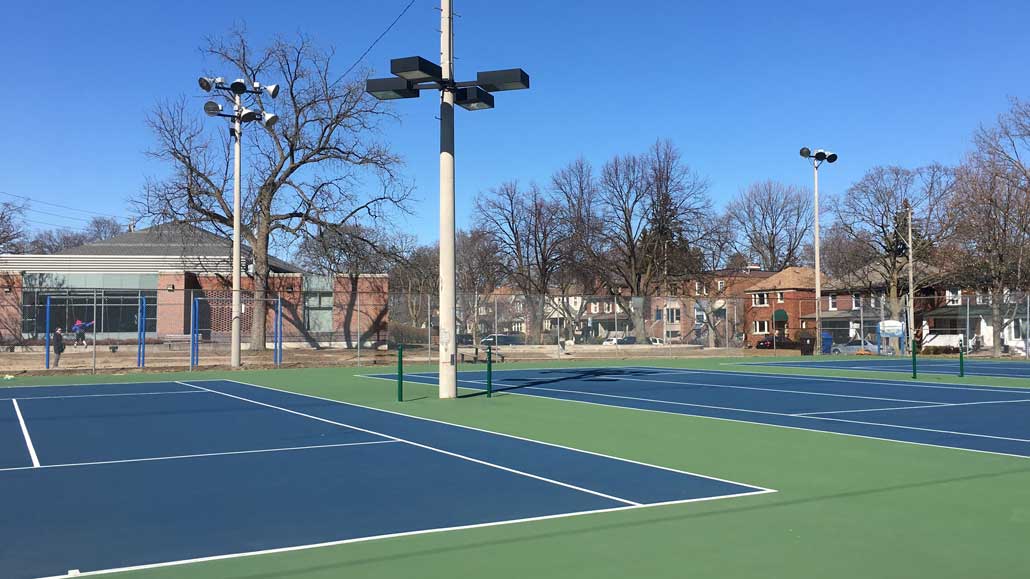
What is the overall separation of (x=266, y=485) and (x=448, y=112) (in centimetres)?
1207

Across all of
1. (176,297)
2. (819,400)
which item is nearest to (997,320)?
(819,400)

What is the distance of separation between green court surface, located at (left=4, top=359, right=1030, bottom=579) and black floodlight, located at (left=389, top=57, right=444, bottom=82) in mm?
8771

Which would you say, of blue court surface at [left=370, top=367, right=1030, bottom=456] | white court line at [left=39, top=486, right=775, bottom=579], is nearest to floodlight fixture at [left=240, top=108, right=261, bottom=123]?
blue court surface at [left=370, top=367, right=1030, bottom=456]

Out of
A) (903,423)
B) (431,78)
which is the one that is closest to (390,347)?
(431,78)

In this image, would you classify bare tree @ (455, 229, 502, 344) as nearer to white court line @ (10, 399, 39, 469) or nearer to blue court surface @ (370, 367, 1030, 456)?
blue court surface @ (370, 367, 1030, 456)

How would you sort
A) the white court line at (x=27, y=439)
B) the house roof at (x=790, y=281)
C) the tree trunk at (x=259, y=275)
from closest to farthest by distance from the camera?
the white court line at (x=27, y=439)
the tree trunk at (x=259, y=275)
the house roof at (x=790, y=281)

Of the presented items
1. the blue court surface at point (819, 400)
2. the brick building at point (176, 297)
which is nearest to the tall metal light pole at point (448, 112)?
the blue court surface at point (819, 400)

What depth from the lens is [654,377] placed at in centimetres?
2825

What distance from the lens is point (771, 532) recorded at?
7430mm

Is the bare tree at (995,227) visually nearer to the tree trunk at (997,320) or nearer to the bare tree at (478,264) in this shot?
the tree trunk at (997,320)

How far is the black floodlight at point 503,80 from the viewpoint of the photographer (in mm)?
18717

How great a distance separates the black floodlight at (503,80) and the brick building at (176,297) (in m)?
23.6

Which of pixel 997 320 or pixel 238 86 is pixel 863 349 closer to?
pixel 997 320

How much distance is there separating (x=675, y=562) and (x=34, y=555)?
4784 millimetres
